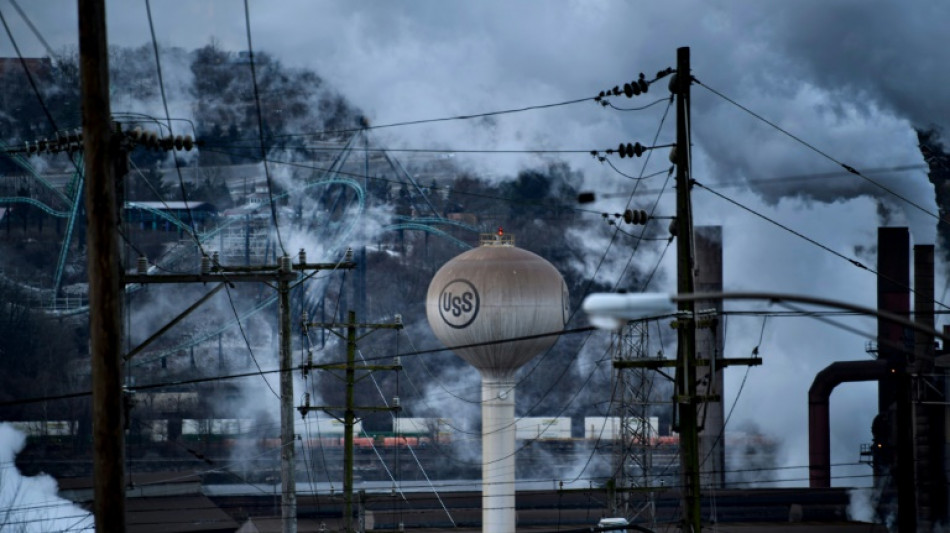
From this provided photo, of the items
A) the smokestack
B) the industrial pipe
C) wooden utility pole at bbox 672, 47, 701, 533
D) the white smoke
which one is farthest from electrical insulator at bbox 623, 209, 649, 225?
the industrial pipe

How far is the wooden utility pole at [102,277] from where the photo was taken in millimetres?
11789

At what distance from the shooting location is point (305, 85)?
86250 millimetres

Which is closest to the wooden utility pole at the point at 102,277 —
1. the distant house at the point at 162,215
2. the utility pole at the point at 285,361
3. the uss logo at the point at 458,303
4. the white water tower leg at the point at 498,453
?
the utility pole at the point at 285,361

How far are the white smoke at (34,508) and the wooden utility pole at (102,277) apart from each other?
2666 centimetres

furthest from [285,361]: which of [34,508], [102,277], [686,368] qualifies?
[34,508]

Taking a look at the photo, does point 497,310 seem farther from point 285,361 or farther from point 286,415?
point 285,361

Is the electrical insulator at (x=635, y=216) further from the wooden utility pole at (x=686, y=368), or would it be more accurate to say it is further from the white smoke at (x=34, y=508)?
the white smoke at (x=34, y=508)

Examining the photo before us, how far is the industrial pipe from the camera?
59.8 meters

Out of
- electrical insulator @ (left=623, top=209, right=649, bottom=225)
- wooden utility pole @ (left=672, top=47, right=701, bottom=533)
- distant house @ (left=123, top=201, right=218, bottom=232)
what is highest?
distant house @ (left=123, top=201, right=218, bottom=232)

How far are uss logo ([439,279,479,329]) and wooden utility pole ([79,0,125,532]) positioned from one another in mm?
24771

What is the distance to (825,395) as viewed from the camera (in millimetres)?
60219

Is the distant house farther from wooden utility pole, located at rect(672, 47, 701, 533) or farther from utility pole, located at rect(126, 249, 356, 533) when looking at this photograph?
wooden utility pole, located at rect(672, 47, 701, 533)

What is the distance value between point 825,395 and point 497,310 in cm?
2811

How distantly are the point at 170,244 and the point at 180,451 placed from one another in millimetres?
12173
